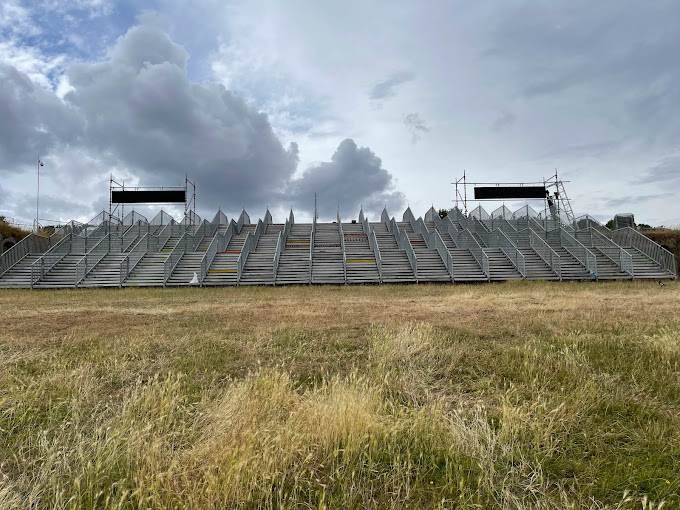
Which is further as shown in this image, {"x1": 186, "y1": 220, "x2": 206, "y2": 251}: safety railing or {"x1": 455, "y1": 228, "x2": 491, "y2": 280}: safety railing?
{"x1": 186, "y1": 220, "x2": 206, "y2": 251}: safety railing

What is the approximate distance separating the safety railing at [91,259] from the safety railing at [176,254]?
5.12 meters

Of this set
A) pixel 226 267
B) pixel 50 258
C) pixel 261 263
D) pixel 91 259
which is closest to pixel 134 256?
pixel 91 259

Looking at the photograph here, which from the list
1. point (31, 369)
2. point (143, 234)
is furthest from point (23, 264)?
point (31, 369)

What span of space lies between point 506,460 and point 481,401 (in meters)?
1.15

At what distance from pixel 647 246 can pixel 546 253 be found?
698 centimetres

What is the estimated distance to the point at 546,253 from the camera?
2795 cm

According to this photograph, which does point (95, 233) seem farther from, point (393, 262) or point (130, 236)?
point (393, 262)

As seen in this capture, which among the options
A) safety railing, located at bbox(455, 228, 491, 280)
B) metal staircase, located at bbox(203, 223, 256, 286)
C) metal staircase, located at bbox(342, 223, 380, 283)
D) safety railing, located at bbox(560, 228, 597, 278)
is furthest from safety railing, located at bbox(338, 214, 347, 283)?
safety railing, located at bbox(560, 228, 597, 278)

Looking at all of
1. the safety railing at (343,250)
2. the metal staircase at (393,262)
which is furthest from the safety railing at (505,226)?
the safety railing at (343,250)

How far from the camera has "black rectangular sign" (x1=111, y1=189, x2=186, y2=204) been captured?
40581 mm

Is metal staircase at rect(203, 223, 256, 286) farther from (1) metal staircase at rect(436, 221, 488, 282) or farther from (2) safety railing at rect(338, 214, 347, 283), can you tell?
(1) metal staircase at rect(436, 221, 488, 282)

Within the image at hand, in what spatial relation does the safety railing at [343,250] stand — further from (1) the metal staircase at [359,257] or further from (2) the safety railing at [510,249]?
(2) the safety railing at [510,249]

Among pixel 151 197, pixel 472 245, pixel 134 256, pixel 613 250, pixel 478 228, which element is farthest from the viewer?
pixel 151 197

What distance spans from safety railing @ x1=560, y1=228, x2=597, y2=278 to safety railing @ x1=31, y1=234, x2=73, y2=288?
36.6 meters
